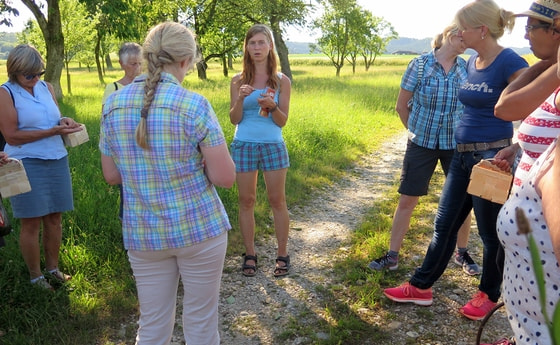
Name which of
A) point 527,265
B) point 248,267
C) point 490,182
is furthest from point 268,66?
point 527,265

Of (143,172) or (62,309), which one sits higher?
(143,172)

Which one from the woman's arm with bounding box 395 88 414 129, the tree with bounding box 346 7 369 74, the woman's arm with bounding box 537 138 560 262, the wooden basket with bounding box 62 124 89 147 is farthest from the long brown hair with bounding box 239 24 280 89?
the tree with bounding box 346 7 369 74

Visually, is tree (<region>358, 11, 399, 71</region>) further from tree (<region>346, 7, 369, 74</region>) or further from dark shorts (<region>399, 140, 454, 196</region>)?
dark shorts (<region>399, 140, 454, 196</region>)

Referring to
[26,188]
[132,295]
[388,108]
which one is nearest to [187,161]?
[26,188]

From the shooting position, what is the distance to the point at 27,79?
3344 mm

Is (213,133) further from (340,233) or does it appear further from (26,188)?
(340,233)

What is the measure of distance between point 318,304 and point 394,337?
65 centimetres

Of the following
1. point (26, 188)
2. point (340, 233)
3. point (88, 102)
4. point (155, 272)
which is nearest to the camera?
point (155, 272)

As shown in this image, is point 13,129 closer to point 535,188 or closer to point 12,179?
point 12,179

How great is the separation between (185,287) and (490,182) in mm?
1732

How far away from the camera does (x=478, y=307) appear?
Answer: 328 centimetres

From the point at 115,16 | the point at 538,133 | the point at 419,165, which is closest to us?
the point at 538,133

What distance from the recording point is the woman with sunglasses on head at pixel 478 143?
2.85m

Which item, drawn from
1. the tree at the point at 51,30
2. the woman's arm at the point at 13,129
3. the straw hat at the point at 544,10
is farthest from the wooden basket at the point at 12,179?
the tree at the point at 51,30
